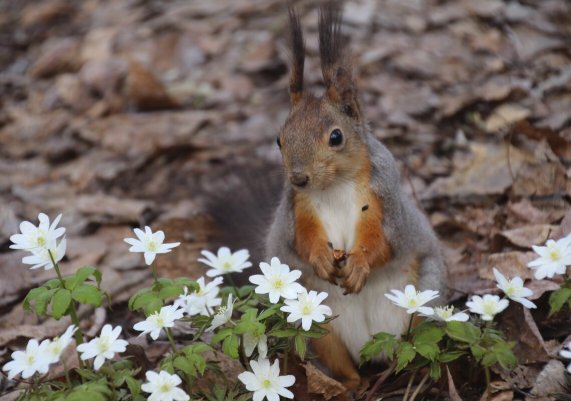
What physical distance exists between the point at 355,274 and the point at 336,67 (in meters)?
0.70

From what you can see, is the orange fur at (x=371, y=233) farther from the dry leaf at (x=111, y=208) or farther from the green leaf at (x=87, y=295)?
the dry leaf at (x=111, y=208)

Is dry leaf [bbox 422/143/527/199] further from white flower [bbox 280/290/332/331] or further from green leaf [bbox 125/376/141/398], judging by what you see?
green leaf [bbox 125/376/141/398]

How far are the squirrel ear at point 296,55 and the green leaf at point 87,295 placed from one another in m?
1.04

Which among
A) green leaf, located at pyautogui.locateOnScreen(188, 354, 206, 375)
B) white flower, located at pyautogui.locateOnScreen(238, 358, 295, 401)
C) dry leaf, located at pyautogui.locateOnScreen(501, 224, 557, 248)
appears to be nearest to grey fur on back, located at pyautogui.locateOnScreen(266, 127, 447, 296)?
dry leaf, located at pyautogui.locateOnScreen(501, 224, 557, 248)

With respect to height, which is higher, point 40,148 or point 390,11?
point 390,11

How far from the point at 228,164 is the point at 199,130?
1.97 feet

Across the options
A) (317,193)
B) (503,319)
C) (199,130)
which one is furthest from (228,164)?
(503,319)

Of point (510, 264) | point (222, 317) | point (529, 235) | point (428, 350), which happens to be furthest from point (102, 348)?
point (529, 235)

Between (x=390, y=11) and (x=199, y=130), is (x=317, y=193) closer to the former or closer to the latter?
(x=199, y=130)

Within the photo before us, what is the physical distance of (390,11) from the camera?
5.55 m

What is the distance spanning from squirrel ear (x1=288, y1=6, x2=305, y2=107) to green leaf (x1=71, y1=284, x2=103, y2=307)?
1.04 meters

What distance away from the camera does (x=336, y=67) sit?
2564 millimetres

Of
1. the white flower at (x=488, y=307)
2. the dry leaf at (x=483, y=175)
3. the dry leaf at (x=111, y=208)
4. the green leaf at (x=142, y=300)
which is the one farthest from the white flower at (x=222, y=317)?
the dry leaf at (x=111, y=208)

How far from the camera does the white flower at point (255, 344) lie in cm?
203
